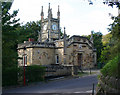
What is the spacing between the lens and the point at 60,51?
3156cm

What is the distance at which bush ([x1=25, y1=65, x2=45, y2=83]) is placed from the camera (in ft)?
59.2

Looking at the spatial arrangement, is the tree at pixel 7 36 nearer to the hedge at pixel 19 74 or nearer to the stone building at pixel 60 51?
the hedge at pixel 19 74

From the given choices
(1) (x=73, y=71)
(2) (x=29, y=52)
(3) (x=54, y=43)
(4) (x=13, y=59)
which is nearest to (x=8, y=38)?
(4) (x=13, y=59)

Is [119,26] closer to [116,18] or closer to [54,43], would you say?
[116,18]

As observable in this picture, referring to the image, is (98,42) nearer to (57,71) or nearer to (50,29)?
(50,29)

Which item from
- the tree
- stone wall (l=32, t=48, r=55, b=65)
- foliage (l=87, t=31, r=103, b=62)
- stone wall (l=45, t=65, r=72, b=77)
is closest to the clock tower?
stone wall (l=32, t=48, r=55, b=65)

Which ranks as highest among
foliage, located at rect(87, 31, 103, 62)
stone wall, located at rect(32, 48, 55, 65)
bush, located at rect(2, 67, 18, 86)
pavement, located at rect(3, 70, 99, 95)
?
foliage, located at rect(87, 31, 103, 62)

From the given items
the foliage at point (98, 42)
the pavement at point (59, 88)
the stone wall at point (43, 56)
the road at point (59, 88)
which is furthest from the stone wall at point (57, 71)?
the foliage at point (98, 42)

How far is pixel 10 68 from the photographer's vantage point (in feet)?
54.6

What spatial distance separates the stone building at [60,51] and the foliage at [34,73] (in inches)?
411

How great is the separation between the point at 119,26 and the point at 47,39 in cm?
3179

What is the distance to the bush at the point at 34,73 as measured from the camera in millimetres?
18047

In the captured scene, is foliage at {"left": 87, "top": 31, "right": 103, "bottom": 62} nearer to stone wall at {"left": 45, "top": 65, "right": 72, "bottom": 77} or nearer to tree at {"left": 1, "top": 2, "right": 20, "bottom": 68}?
stone wall at {"left": 45, "top": 65, "right": 72, "bottom": 77}

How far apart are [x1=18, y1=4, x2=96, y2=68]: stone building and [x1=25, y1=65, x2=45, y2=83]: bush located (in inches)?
411
